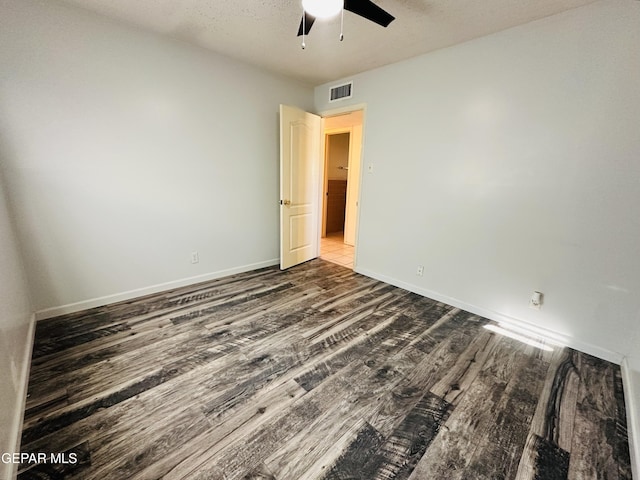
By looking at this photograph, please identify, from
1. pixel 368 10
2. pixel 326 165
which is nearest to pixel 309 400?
pixel 368 10

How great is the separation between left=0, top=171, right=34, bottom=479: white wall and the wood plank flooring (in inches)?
3.5

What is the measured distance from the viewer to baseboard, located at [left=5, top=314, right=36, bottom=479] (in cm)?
113

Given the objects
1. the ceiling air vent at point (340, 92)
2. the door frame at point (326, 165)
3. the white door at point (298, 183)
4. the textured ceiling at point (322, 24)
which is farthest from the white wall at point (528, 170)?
the door frame at point (326, 165)

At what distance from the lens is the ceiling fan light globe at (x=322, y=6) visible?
1395mm

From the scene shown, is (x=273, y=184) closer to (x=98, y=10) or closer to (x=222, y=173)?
(x=222, y=173)

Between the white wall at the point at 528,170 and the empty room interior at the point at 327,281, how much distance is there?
0.02 m

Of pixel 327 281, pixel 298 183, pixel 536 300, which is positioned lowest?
pixel 327 281

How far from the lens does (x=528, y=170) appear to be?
223 cm

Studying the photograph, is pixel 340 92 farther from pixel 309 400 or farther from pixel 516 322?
pixel 309 400

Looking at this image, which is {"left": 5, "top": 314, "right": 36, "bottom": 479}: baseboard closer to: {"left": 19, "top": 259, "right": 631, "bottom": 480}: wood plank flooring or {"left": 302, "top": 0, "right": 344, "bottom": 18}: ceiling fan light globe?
{"left": 19, "top": 259, "right": 631, "bottom": 480}: wood plank flooring

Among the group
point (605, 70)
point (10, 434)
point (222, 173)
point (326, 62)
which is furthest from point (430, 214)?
point (10, 434)

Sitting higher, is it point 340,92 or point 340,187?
point 340,92

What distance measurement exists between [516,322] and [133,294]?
3.81 metres

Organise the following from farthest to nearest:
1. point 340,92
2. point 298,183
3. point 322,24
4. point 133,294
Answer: point 298,183 → point 340,92 → point 133,294 → point 322,24
